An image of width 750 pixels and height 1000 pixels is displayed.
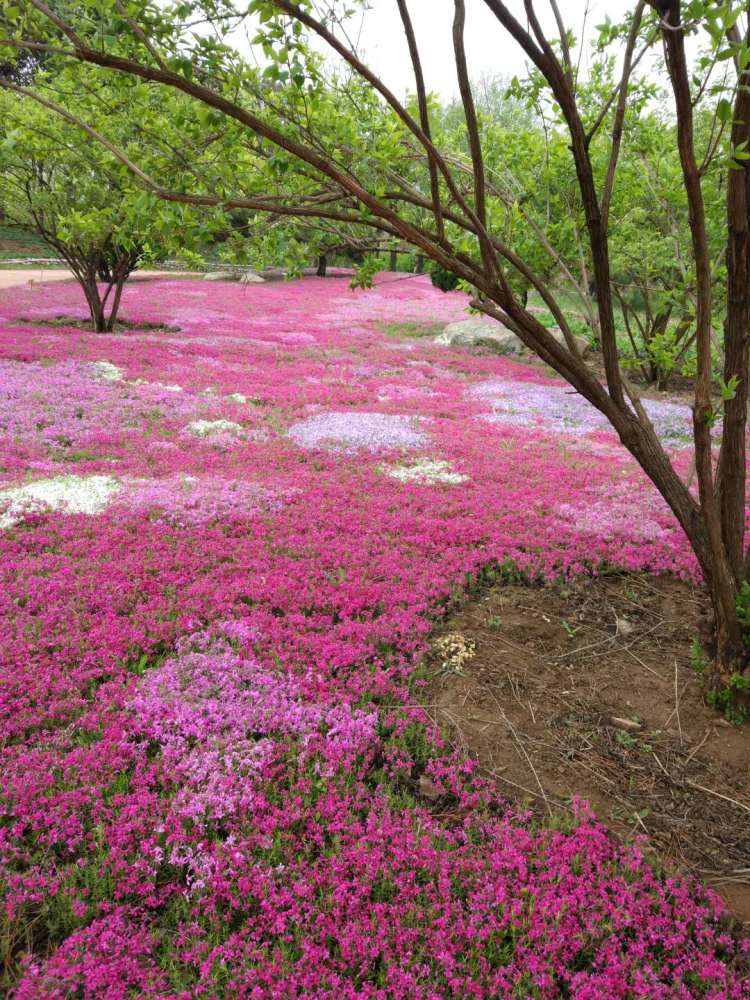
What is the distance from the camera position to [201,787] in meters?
3.82

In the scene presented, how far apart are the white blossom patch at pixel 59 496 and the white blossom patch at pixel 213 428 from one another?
257 cm

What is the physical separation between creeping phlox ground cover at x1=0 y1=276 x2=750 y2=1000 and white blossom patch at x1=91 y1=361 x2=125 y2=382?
3.31m

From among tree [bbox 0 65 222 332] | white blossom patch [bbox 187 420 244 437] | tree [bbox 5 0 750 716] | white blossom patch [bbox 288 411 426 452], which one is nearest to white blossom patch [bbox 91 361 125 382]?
tree [bbox 0 65 222 332]

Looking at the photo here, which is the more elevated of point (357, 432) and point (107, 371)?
point (107, 371)

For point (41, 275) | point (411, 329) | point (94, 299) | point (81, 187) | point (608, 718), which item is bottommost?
point (608, 718)

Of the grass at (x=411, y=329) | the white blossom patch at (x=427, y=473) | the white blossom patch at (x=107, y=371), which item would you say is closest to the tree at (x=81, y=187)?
the white blossom patch at (x=107, y=371)

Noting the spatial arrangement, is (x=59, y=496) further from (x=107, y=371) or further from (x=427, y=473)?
(x=107, y=371)

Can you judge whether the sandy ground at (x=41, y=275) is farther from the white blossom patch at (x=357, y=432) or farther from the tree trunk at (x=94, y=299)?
the white blossom patch at (x=357, y=432)

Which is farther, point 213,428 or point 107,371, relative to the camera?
point 107,371

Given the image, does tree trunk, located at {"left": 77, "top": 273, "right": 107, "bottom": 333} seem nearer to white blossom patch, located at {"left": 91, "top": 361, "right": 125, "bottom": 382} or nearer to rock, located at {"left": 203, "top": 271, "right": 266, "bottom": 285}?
white blossom patch, located at {"left": 91, "top": 361, "right": 125, "bottom": 382}

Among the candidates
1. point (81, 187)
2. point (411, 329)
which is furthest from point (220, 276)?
point (81, 187)

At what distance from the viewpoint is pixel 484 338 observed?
2388 cm

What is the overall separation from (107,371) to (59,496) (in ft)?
25.6

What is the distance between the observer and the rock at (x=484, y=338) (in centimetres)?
2373
